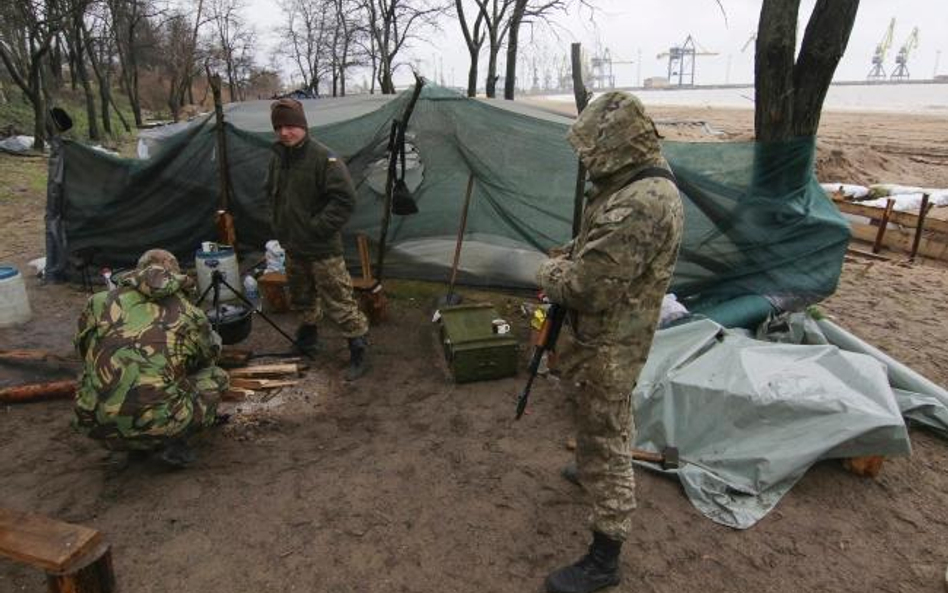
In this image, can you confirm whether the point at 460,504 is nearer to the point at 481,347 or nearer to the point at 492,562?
the point at 492,562

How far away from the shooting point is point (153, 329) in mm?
2842

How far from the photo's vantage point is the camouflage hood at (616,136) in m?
2.05

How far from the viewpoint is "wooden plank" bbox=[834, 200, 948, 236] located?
7918 mm

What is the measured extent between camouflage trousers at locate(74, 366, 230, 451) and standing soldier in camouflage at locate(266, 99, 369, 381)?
4.41ft

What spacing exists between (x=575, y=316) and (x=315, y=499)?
5.74 feet

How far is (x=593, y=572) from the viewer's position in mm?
2424

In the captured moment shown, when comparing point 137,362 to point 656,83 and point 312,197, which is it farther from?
point 656,83

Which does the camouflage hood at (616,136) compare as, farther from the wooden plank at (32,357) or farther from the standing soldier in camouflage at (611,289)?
the wooden plank at (32,357)

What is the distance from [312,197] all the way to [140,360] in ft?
5.71

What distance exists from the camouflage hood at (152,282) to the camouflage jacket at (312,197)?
1.29 metres

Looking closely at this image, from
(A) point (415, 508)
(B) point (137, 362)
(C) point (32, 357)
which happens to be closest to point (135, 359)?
(B) point (137, 362)

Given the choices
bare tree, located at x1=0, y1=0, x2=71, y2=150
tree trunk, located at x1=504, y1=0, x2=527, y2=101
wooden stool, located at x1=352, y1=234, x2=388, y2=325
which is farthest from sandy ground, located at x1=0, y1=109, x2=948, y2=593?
tree trunk, located at x1=504, y1=0, x2=527, y2=101

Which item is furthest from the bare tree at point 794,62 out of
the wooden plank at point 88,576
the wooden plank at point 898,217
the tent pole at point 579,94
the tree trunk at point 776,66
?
the wooden plank at point 88,576

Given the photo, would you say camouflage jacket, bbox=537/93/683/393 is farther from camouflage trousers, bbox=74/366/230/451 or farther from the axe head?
camouflage trousers, bbox=74/366/230/451
